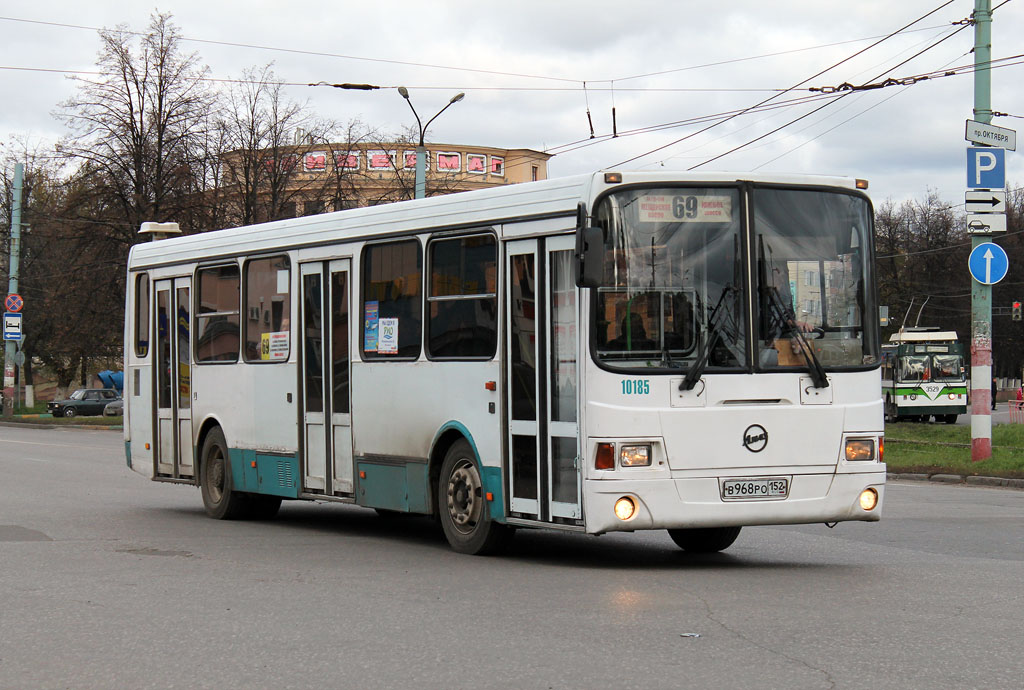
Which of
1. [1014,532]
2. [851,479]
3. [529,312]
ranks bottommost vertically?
[1014,532]

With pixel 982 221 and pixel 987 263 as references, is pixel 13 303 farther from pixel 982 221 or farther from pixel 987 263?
pixel 987 263

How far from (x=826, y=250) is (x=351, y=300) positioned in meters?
4.48

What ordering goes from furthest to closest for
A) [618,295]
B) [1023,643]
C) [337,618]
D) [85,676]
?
[618,295], [337,618], [1023,643], [85,676]

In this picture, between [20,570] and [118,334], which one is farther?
[118,334]

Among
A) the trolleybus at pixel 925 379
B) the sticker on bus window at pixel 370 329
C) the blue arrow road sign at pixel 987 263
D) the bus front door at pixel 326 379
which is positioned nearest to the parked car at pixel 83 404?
the trolleybus at pixel 925 379

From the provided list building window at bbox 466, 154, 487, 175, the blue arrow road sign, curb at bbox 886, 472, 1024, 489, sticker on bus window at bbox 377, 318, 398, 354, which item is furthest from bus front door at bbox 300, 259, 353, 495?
building window at bbox 466, 154, 487, 175

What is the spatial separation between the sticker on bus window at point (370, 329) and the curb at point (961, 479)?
11500mm

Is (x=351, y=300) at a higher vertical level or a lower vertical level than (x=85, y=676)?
higher

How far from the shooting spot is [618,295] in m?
9.95

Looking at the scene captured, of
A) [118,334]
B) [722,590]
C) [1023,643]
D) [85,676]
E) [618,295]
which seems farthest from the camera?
[118,334]

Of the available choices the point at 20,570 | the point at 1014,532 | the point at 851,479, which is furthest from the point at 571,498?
the point at 1014,532

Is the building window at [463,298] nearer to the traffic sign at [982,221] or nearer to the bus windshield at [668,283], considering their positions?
the bus windshield at [668,283]

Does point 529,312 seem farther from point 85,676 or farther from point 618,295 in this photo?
point 85,676

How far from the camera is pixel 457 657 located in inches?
274
